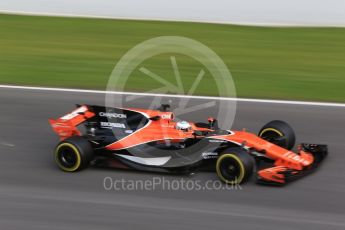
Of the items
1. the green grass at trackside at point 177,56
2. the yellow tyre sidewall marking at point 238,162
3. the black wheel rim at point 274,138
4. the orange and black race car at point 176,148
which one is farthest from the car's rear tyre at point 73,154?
the green grass at trackside at point 177,56

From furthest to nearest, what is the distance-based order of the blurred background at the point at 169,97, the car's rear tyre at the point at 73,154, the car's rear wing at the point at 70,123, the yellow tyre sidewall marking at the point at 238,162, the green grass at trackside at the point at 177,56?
the green grass at trackside at the point at 177,56 → the car's rear wing at the point at 70,123 → the car's rear tyre at the point at 73,154 → the yellow tyre sidewall marking at the point at 238,162 → the blurred background at the point at 169,97

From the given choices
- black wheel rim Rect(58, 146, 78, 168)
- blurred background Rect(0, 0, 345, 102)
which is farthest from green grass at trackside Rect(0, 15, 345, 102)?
black wheel rim Rect(58, 146, 78, 168)

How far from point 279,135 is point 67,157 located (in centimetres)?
259

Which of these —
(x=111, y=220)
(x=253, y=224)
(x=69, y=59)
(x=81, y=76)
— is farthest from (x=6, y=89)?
(x=253, y=224)

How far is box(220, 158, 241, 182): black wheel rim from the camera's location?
735 cm

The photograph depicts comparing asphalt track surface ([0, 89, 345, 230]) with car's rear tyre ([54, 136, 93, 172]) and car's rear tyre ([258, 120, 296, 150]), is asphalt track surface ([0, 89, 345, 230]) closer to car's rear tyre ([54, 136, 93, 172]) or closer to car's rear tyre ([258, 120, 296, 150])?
car's rear tyre ([54, 136, 93, 172])

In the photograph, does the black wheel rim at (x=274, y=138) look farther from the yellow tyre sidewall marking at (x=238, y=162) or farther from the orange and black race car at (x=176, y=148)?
the yellow tyre sidewall marking at (x=238, y=162)

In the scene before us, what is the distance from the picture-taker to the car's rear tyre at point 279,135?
8.17 meters

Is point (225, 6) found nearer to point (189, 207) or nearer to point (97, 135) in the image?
point (97, 135)

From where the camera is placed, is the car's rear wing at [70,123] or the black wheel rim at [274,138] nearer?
the black wheel rim at [274,138]

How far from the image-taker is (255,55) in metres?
14.2

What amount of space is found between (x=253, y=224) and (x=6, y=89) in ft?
21.4

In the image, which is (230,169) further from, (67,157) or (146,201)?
(67,157)

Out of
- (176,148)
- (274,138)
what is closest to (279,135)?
(274,138)
